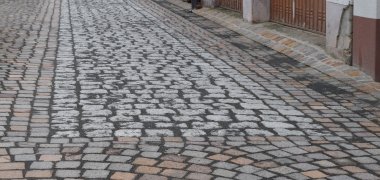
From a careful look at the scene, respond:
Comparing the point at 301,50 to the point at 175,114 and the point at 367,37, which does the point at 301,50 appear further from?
the point at 175,114

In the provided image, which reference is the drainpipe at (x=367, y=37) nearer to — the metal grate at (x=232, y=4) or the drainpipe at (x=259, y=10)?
the drainpipe at (x=259, y=10)

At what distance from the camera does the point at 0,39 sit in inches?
499

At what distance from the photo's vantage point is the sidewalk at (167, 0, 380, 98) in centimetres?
871

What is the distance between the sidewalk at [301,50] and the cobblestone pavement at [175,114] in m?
0.23

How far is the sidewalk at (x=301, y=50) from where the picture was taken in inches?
343

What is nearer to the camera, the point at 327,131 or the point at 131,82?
the point at 327,131

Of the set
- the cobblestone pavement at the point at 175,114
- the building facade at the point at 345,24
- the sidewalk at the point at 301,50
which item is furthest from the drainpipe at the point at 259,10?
the cobblestone pavement at the point at 175,114

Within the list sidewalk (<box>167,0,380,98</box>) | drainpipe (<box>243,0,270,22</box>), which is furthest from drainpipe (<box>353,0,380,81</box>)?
drainpipe (<box>243,0,270,22</box>)

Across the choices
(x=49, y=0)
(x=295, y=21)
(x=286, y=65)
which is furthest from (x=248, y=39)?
(x=49, y=0)

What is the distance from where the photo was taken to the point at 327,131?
20.4 ft

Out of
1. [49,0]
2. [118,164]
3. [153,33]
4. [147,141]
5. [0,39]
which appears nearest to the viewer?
[118,164]

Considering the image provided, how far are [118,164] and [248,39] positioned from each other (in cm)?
856

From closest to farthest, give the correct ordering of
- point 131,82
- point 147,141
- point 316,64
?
point 147,141, point 131,82, point 316,64

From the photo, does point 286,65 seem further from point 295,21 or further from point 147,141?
point 147,141
